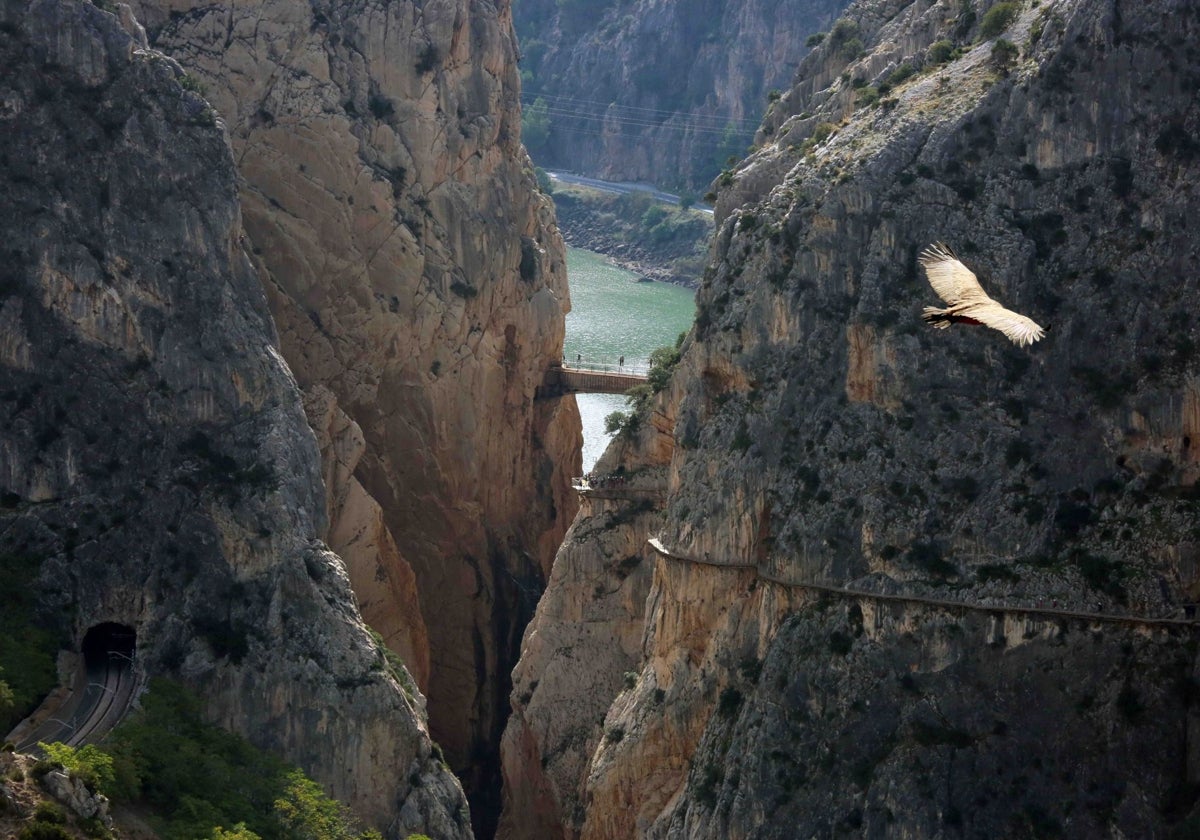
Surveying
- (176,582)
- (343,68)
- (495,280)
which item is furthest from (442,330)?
(176,582)

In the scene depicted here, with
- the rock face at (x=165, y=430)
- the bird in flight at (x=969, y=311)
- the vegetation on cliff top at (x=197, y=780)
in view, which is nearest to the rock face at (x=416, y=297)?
the rock face at (x=165, y=430)

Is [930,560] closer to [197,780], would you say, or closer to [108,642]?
[197,780]

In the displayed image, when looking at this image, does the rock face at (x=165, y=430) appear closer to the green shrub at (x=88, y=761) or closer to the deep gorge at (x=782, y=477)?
the deep gorge at (x=782, y=477)

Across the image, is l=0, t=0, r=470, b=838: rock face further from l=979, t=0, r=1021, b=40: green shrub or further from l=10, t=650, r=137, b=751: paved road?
l=979, t=0, r=1021, b=40: green shrub

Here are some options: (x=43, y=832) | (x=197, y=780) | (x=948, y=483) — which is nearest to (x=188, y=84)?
(x=197, y=780)

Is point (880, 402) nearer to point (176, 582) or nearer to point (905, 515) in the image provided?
point (905, 515)

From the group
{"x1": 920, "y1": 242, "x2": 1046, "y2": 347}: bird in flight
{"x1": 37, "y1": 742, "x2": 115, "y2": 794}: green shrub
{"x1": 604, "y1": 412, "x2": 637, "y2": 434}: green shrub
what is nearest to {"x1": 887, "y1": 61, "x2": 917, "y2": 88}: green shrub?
{"x1": 604, "y1": 412, "x2": 637, "y2": 434}: green shrub

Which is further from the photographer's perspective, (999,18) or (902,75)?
(902,75)
